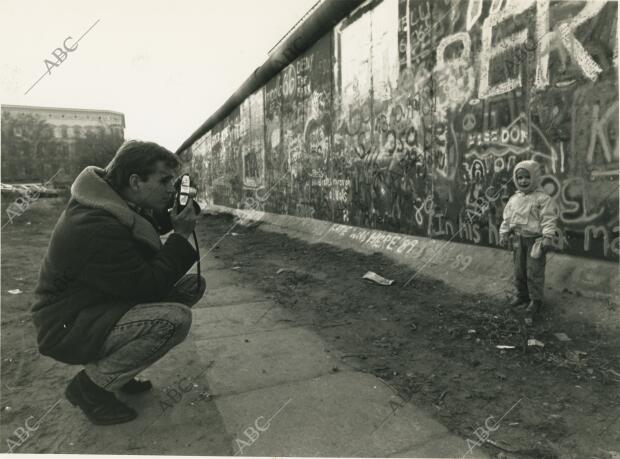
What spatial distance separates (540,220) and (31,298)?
547 centimetres

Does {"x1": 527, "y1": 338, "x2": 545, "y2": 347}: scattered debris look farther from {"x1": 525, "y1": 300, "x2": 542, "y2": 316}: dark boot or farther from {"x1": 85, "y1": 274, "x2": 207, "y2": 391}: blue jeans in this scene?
{"x1": 85, "y1": 274, "x2": 207, "y2": 391}: blue jeans

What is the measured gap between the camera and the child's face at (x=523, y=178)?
12.3 feet

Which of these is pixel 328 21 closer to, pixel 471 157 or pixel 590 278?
pixel 471 157

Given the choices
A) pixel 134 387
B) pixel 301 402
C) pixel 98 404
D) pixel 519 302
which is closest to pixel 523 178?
pixel 519 302

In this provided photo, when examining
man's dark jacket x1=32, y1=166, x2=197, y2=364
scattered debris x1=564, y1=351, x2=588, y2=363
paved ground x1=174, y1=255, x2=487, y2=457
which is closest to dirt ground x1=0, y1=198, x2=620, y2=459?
scattered debris x1=564, y1=351, x2=588, y2=363

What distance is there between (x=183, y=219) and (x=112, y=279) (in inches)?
18.8

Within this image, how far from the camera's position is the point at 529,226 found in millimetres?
3729

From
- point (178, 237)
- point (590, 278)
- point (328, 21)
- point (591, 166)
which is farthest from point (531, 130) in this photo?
point (328, 21)

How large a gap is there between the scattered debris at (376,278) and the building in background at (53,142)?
9.72 meters

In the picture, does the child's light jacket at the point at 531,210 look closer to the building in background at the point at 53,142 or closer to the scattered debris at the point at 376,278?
the scattered debris at the point at 376,278

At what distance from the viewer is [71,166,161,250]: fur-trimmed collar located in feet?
6.99

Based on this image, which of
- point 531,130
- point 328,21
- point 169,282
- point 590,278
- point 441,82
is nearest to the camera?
point 169,282

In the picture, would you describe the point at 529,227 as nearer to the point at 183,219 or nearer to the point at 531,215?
the point at 531,215

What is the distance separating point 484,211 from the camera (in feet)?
16.0
